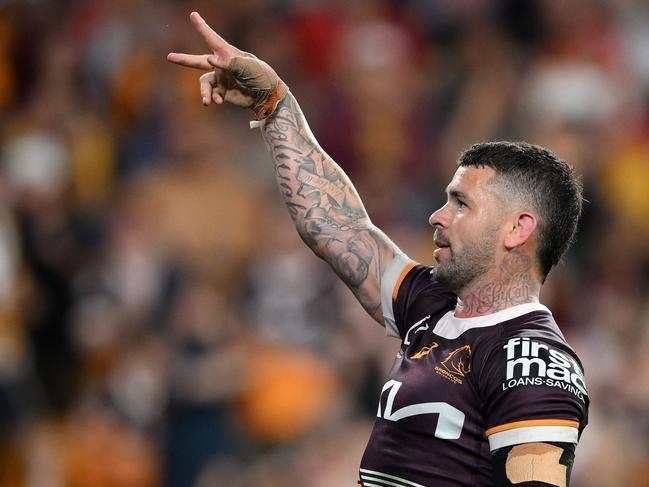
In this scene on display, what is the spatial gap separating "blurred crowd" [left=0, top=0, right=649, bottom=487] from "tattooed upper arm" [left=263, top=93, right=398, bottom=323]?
2.73m

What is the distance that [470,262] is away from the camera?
153 inches

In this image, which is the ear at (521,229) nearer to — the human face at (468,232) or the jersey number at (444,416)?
the human face at (468,232)

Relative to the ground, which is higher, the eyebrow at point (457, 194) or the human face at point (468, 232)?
the eyebrow at point (457, 194)

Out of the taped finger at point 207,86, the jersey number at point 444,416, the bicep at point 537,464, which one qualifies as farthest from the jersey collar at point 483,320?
the taped finger at point 207,86

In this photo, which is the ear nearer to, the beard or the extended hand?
the beard

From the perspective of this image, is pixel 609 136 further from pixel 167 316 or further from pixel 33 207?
pixel 33 207

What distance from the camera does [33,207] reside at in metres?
8.91

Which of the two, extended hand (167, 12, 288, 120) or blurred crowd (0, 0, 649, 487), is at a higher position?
blurred crowd (0, 0, 649, 487)

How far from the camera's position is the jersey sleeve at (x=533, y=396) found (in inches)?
132

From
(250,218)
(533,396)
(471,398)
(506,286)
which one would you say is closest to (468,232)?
(506,286)

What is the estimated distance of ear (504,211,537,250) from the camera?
3846 mm

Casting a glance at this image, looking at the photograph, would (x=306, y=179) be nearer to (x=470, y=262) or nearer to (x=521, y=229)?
(x=470, y=262)

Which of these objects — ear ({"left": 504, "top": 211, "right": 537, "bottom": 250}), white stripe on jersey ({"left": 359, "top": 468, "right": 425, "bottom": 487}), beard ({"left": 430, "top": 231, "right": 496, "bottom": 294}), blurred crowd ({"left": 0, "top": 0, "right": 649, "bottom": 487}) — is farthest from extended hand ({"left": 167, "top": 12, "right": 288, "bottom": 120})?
blurred crowd ({"left": 0, "top": 0, "right": 649, "bottom": 487})

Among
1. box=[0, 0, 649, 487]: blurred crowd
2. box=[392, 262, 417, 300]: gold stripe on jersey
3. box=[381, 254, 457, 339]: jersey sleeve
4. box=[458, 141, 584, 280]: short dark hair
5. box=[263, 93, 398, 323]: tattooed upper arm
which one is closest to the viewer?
box=[458, 141, 584, 280]: short dark hair
